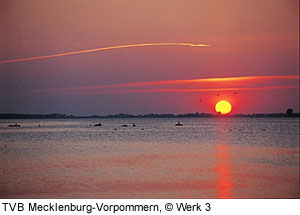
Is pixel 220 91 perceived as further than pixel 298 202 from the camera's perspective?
Yes

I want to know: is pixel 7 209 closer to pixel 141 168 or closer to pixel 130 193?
pixel 130 193

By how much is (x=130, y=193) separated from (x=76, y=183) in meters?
2.44

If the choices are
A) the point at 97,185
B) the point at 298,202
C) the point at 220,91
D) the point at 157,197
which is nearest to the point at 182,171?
the point at 97,185

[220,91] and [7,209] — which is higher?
[220,91]

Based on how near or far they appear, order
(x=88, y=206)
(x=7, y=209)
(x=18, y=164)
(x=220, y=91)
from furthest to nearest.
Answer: (x=220, y=91)
(x=18, y=164)
(x=88, y=206)
(x=7, y=209)

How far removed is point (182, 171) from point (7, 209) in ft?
27.8

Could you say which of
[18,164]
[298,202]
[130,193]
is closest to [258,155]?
[18,164]

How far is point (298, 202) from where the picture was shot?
9.90 meters

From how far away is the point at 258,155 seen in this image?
79.2 feet

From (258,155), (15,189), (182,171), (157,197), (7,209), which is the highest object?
(258,155)

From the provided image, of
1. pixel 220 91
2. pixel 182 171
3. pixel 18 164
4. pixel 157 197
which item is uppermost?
pixel 220 91

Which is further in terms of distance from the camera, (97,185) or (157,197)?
(97,185)

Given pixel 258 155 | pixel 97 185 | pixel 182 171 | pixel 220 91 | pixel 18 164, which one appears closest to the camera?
pixel 97 185

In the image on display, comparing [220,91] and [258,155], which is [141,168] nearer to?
[258,155]
